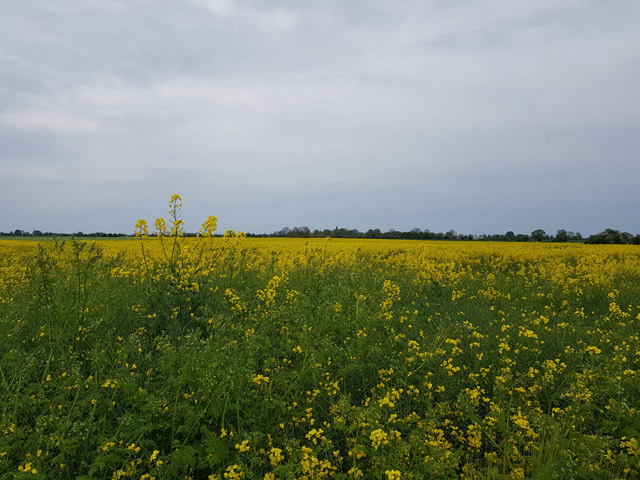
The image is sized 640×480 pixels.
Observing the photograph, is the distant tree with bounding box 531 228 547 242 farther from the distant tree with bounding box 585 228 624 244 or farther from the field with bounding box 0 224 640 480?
the field with bounding box 0 224 640 480

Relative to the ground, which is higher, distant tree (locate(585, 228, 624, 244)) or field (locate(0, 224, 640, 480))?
distant tree (locate(585, 228, 624, 244))

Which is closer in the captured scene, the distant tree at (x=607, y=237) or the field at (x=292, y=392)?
the field at (x=292, y=392)

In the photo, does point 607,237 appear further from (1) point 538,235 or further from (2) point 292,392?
(2) point 292,392

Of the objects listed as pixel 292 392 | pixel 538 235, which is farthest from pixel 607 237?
pixel 292 392

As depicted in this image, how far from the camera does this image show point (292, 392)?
333 centimetres

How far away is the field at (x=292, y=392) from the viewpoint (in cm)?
249

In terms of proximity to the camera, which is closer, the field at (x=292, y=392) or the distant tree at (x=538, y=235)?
the field at (x=292, y=392)

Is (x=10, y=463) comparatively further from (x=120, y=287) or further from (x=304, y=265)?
(x=304, y=265)

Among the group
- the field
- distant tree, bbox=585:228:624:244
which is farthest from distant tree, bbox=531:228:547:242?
Answer: the field

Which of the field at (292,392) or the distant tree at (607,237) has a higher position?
the distant tree at (607,237)

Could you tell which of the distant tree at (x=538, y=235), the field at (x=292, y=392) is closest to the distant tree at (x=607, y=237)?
the distant tree at (x=538, y=235)

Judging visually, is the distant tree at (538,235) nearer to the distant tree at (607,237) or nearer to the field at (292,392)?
the distant tree at (607,237)

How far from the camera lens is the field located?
8.16ft

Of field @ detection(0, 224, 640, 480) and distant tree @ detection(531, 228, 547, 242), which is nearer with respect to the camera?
field @ detection(0, 224, 640, 480)
